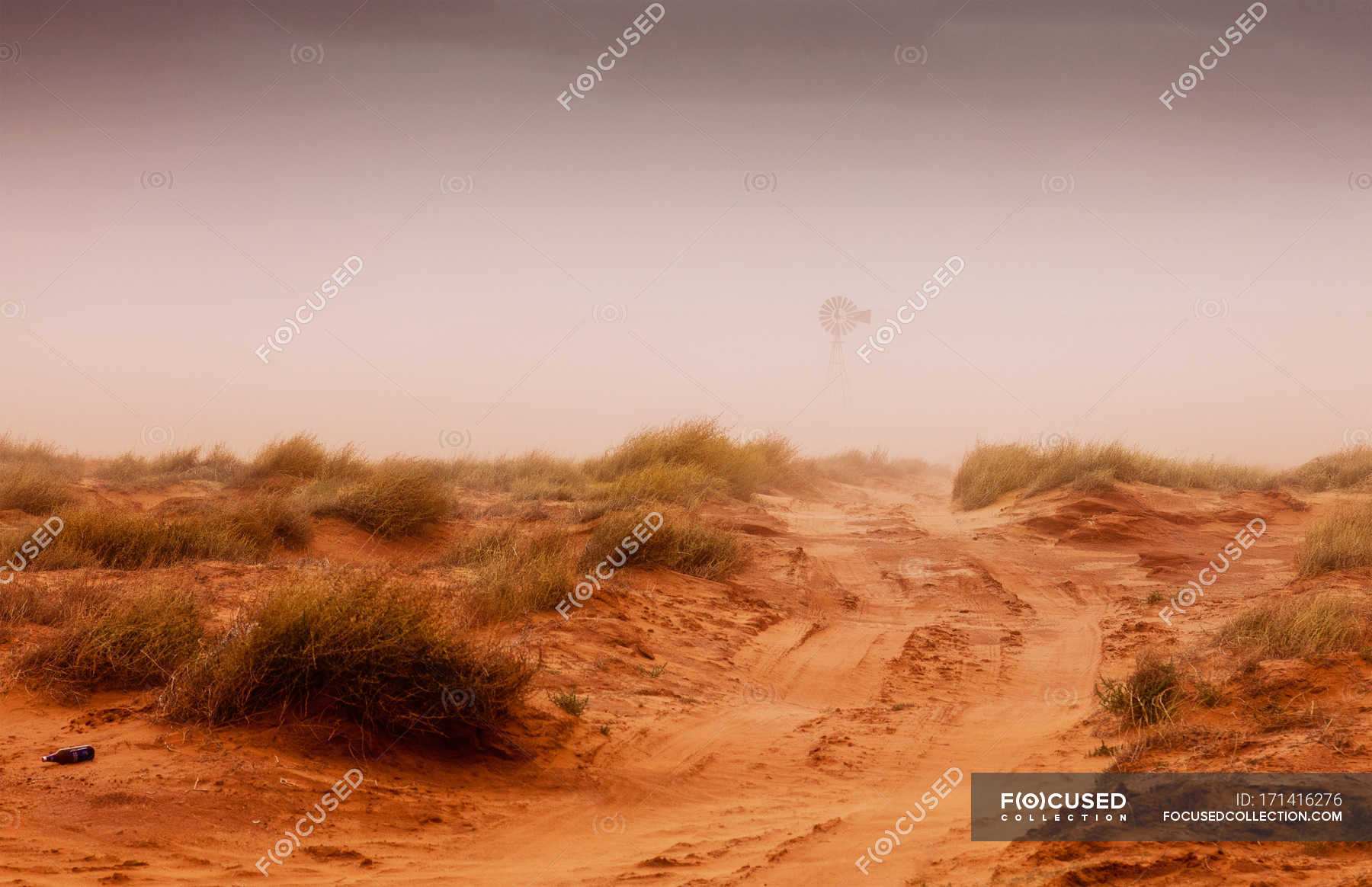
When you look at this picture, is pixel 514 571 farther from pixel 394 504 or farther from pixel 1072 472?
pixel 1072 472

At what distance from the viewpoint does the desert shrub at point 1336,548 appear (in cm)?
966

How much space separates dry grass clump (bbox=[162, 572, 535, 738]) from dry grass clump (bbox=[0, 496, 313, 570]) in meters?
4.47

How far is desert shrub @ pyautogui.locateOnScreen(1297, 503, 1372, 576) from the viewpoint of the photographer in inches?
380

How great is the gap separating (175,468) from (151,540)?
10084mm

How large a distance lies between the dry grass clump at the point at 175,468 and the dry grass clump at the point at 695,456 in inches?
281

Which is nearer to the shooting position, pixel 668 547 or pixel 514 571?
pixel 514 571

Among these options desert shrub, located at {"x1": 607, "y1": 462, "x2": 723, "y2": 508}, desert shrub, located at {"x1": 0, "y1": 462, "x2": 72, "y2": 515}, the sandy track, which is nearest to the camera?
the sandy track

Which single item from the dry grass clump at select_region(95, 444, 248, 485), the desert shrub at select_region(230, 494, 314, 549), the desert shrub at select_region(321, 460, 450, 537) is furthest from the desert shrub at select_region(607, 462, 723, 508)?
the dry grass clump at select_region(95, 444, 248, 485)

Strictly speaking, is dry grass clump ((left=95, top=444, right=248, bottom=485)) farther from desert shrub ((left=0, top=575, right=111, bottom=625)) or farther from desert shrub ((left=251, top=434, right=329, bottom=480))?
desert shrub ((left=0, top=575, right=111, bottom=625))

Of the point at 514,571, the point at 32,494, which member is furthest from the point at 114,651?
the point at 32,494

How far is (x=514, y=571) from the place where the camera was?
344 inches

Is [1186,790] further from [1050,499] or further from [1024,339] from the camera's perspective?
[1024,339]

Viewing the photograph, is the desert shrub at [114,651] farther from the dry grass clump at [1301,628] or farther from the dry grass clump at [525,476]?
the dry grass clump at [525,476]

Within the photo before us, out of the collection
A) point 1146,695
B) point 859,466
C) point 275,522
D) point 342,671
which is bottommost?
point 1146,695
